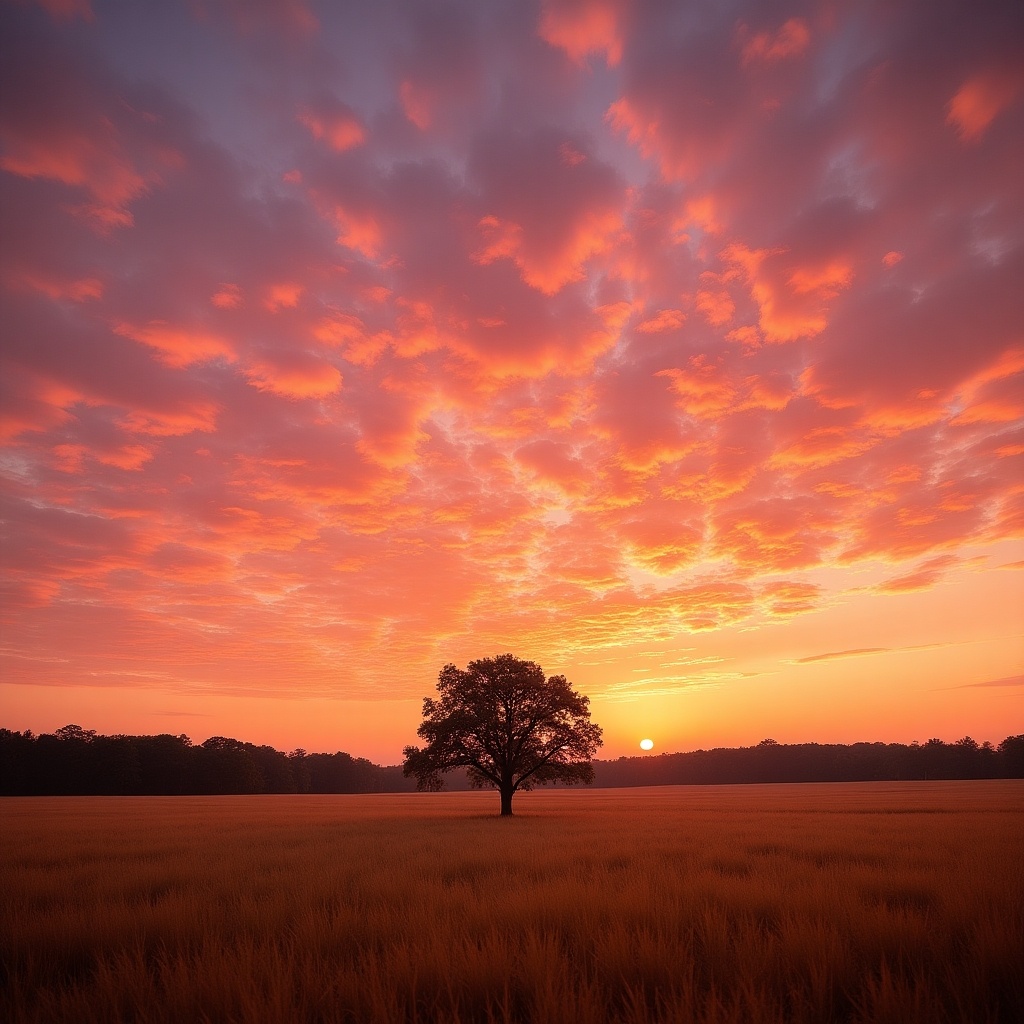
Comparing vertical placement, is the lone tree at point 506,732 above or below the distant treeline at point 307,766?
above

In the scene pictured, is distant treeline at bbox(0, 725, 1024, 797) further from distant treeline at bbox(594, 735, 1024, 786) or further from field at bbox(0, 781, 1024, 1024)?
field at bbox(0, 781, 1024, 1024)

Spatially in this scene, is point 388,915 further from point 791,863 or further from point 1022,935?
point 791,863

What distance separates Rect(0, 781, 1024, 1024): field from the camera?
15.9ft

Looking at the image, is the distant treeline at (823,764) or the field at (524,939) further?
the distant treeline at (823,764)

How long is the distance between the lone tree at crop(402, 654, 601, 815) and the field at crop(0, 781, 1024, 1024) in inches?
886

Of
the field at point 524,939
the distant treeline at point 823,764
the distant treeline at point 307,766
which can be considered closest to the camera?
the field at point 524,939

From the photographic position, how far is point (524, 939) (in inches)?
273

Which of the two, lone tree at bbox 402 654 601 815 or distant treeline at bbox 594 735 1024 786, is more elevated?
lone tree at bbox 402 654 601 815

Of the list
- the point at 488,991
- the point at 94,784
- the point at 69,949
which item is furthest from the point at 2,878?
the point at 94,784

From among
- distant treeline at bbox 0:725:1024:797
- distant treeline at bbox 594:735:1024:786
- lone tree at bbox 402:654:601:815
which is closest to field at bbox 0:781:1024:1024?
lone tree at bbox 402:654:601:815

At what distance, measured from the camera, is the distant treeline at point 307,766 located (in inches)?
3861

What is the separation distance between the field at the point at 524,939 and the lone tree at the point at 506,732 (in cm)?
2250

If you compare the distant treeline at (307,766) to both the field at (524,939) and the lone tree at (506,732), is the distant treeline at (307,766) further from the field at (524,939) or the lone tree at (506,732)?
the field at (524,939)

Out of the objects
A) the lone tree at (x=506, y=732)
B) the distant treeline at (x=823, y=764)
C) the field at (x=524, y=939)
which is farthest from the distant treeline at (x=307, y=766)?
the field at (x=524, y=939)
